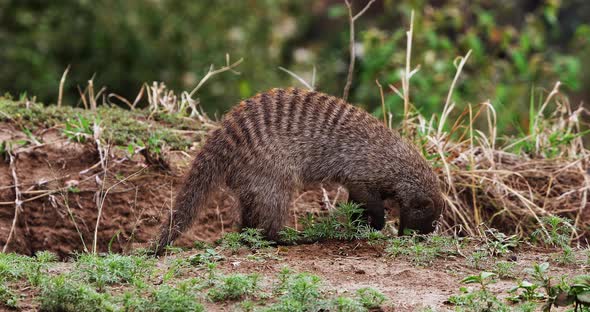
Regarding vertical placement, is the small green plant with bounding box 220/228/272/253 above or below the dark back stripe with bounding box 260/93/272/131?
below

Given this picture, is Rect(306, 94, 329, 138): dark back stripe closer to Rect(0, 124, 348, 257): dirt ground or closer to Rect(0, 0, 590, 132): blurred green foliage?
Rect(0, 124, 348, 257): dirt ground

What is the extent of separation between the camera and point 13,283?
12.2ft

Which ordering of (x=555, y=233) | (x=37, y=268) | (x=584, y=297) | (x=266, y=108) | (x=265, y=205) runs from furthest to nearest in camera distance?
(x=266, y=108)
(x=265, y=205)
(x=555, y=233)
(x=37, y=268)
(x=584, y=297)

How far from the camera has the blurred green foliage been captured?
8.62 meters

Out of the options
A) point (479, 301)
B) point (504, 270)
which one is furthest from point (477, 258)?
point (479, 301)

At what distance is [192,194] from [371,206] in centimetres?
102

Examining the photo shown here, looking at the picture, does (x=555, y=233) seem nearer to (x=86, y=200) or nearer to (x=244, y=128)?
(x=244, y=128)

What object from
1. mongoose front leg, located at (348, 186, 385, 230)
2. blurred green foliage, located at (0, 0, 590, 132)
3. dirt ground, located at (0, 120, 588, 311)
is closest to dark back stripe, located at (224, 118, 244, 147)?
dirt ground, located at (0, 120, 588, 311)

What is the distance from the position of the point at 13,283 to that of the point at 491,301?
1975 millimetres

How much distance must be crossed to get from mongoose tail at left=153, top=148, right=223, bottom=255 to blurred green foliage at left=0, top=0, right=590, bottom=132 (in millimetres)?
3603

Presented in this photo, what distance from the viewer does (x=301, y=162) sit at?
5.03 m

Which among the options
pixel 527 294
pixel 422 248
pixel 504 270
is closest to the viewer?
pixel 527 294

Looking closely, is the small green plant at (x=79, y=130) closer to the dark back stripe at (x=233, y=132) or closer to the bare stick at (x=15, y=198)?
the bare stick at (x=15, y=198)

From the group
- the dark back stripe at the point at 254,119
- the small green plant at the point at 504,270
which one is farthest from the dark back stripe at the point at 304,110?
the small green plant at the point at 504,270
